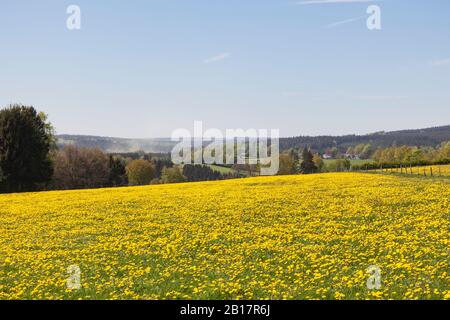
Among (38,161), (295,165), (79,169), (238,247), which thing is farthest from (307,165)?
(238,247)

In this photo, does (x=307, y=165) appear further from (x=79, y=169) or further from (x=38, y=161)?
Answer: (x=38, y=161)

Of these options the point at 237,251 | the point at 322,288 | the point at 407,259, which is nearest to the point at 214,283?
the point at 322,288

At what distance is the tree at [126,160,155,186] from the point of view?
13250 centimetres

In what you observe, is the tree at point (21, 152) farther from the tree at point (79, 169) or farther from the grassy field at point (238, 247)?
the grassy field at point (238, 247)

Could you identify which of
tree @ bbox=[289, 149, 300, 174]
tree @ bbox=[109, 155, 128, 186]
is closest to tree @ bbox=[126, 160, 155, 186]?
tree @ bbox=[109, 155, 128, 186]

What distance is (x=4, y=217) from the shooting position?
117ft

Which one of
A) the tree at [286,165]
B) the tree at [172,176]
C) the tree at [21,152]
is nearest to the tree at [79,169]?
the tree at [21,152]

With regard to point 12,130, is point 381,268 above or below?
below

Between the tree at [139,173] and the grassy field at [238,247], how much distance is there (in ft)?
308

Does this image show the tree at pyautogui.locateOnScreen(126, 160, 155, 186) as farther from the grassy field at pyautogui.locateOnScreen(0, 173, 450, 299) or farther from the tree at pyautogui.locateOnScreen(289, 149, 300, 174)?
the grassy field at pyautogui.locateOnScreen(0, 173, 450, 299)

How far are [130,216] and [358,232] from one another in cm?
1624
